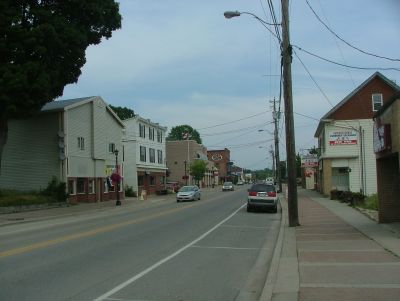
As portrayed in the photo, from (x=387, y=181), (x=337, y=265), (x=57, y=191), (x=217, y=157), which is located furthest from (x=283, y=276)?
(x=217, y=157)

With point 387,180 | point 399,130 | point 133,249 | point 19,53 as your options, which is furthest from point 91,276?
point 19,53

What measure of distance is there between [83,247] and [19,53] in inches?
817

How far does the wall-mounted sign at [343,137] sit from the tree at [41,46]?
23.2 m

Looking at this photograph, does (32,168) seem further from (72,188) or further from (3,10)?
(3,10)

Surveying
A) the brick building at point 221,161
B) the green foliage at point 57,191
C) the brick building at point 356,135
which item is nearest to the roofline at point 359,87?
the brick building at point 356,135

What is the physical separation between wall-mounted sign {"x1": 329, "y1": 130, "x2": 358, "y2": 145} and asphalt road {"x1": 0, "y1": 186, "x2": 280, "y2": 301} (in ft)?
101

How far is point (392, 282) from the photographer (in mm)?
9086

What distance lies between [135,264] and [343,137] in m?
40.4

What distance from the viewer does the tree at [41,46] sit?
31.7 meters

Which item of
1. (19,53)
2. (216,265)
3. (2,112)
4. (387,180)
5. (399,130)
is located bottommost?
(216,265)

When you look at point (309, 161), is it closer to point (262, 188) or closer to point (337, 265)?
point (262, 188)

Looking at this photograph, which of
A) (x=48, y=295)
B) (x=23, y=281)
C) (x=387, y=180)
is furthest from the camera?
(x=387, y=180)

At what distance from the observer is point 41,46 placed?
106 ft

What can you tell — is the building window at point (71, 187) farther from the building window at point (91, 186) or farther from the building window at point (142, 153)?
the building window at point (142, 153)
